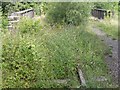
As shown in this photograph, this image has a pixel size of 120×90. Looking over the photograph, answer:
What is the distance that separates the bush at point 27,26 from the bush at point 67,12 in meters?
1.39

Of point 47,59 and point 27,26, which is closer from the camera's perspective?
point 47,59

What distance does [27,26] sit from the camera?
514cm

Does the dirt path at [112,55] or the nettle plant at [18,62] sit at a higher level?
the nettle plant at [18,62]

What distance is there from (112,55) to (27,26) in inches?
68.2

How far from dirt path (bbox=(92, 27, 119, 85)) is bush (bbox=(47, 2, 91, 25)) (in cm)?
55

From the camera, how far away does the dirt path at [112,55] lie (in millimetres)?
4100

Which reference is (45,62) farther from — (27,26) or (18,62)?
(27,26)

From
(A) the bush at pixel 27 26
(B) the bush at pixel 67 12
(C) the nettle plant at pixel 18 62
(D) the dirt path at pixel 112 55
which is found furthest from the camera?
(B) the bush at pixel 67 12

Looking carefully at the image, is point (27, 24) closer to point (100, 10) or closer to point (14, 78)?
point (14, 78)

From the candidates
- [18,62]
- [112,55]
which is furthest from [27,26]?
[112,55]

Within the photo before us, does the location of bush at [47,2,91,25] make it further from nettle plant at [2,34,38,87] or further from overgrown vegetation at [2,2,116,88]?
nettle plant at [2,34,38,87]

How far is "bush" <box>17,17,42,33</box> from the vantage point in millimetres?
4924

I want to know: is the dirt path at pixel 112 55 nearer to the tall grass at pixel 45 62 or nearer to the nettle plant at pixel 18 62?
the tall grass at pixel 45 62

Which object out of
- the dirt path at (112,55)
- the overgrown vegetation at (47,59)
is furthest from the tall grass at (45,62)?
the dirt path at (112,55)
